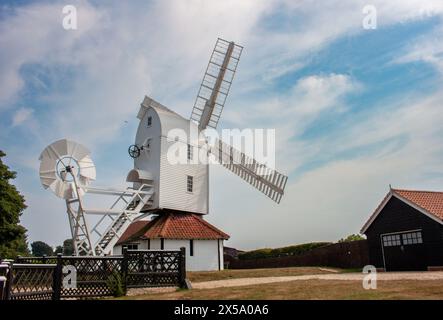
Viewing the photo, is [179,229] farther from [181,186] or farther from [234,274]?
[234,274]

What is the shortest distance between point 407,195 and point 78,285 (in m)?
17.2

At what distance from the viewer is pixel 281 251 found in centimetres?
3497

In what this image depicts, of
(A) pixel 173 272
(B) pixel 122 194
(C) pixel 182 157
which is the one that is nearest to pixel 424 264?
(A) pixel 173 272

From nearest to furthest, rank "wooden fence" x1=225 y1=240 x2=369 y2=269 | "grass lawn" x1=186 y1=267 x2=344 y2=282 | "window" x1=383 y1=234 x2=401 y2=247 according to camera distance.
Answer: "grass lawn" x1=186 y1=267 x2=344 y2=282
"window" x1=383 y1=234 x2=401 y2=247
"wooden fence" x1=225 y1=240 x2=369 y2=269

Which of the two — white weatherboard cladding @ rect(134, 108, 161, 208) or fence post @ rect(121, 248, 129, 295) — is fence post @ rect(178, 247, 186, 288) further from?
white weatherboard cladding @ rect(134, 108, 161, 208)

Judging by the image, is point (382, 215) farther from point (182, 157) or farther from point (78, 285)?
point (78, 285)

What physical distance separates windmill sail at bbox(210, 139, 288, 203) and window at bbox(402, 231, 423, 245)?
7.81 m

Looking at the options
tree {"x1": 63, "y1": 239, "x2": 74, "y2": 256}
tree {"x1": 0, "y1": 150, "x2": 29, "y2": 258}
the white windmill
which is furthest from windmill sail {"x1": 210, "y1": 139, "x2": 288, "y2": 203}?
tree {"x1": 63, "y1": 239, "x2": 74, "y2": 256}

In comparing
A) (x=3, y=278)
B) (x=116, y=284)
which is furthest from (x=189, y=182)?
(x=3, y=278)

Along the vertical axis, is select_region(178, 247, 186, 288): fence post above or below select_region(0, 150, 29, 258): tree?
below

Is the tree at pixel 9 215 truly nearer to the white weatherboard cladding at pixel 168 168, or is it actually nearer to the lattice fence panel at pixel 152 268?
the white weatherboard cladding at pixel 168 168

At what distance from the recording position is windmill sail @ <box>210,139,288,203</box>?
27.1m

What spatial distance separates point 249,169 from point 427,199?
11.2 metres

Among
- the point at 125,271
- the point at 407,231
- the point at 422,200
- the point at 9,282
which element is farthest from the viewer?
the point at 407,231
